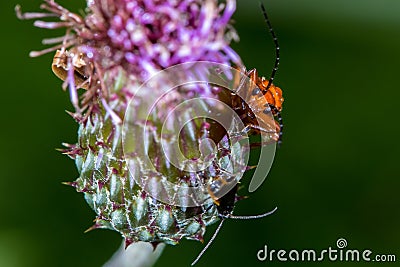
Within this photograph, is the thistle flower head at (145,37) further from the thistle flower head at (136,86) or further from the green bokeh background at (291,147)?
the green bokeh background at (291,147)

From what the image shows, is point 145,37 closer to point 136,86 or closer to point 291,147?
point 136,86

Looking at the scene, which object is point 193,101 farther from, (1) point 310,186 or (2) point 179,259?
(1) point 310,186

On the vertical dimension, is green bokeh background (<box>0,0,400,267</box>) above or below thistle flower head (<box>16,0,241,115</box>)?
below

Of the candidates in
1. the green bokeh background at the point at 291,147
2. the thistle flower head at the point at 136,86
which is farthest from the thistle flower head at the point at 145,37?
the green bokeh background at the point at 291,147

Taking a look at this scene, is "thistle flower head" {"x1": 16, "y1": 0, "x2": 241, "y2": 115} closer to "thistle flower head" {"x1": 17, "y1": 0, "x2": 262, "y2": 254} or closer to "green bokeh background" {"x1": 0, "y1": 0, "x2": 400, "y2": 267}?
"thistle flower head" {"x1": 17, "y1": 0, "x2": 262, "y2": 254}

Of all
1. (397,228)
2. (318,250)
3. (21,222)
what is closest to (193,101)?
(21,222)

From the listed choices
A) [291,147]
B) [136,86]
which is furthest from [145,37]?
[291,147]

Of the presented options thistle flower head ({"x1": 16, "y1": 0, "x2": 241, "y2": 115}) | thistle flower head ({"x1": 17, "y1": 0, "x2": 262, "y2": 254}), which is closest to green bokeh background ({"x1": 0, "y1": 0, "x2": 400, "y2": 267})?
thistle flower head ({"x1": 17, "y1": 0, "x2": 262, "y2": 254})

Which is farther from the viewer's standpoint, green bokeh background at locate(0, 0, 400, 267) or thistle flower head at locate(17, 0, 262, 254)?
green bokeh background at locate(0, 0, 400, 267)
